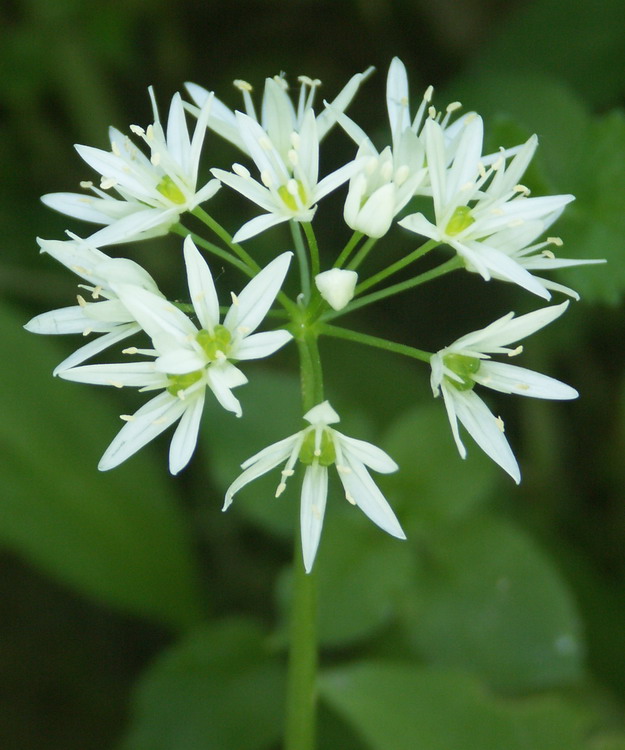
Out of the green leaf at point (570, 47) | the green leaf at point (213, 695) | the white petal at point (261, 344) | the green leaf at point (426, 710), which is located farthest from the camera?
the green leaf at point (570, 47)

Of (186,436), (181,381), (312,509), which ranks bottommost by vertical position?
(312,509)

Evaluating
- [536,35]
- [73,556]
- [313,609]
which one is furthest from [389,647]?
[536,35]

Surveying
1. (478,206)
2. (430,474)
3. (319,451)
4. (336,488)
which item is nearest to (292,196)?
(478,206)

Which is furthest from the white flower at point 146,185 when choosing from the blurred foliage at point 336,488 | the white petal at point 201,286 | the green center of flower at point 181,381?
A: the blurred foliage at point 336,488

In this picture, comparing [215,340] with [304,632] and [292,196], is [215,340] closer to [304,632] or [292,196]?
[292,196]

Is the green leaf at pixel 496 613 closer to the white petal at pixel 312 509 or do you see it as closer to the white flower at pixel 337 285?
the white petal at pixel 312 509

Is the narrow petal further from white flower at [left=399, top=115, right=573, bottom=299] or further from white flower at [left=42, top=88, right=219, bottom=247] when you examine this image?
white flower at [left=42, top=88, right=219, bottom=247]

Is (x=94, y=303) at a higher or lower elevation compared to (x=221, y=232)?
lower
